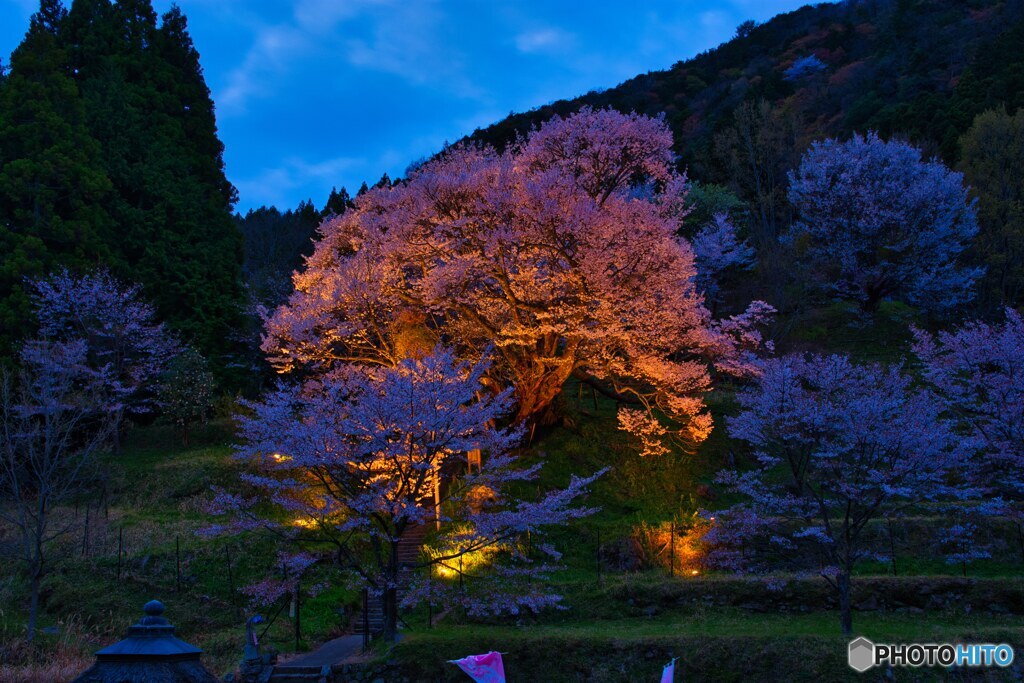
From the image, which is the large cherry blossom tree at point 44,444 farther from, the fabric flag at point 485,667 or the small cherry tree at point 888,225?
the small cherry tree at point 888,225

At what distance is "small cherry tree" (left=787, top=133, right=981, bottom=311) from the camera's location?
35.9 meters

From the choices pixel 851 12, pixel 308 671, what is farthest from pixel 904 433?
pixel 851 12

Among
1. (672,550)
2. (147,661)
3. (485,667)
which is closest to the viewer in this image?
(147,661)

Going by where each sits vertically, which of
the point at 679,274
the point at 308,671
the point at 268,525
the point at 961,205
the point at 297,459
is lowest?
the point at 308,671

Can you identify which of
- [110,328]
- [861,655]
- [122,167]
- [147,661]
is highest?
[122,167]

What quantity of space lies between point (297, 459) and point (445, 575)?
6.50 metres

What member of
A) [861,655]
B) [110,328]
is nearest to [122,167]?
[110,328]

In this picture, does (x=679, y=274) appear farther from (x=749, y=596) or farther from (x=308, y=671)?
(x=308, y=671)

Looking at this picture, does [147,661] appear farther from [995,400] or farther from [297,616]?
[995,400]

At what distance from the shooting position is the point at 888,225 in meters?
37.7

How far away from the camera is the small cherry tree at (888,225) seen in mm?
35906

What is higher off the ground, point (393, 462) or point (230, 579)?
point (393, 462)

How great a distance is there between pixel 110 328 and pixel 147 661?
104 feet

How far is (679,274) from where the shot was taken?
998 inches
